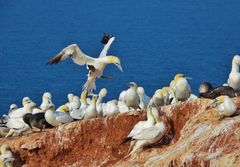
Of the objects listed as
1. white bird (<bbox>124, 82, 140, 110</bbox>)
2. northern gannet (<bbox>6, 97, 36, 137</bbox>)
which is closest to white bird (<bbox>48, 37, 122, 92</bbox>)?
white bird (<bbox>124, 82, 140, 110</bbox>)

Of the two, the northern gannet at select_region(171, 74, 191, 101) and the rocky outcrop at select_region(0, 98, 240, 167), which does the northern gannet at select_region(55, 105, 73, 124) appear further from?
the northern gannet at select_region(171, 74, 191, 101)

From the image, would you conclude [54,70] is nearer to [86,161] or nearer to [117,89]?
[117,89]

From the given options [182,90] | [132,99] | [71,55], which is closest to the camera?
[182,90]

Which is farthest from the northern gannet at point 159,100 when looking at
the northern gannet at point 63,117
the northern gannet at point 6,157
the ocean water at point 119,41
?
the ocean water at point 119,41

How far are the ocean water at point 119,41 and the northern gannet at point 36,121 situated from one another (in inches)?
657

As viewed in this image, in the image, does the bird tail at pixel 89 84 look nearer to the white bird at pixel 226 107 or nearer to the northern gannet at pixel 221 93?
the northern gannet at pixel 221 93

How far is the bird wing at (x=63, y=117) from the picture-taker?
2144cm

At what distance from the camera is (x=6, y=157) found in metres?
19.5

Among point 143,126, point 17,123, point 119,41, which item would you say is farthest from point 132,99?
point 119,41

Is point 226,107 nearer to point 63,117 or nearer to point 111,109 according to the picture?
point 111,109

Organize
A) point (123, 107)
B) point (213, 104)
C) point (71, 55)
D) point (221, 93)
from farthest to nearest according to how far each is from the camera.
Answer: point (123, 107) → point (71, 55) → point (221, 93) → point (213, 104)

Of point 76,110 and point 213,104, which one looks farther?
point 76,110

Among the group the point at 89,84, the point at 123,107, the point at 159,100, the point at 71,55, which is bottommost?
the point at 159,100

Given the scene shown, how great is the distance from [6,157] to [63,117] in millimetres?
2315
